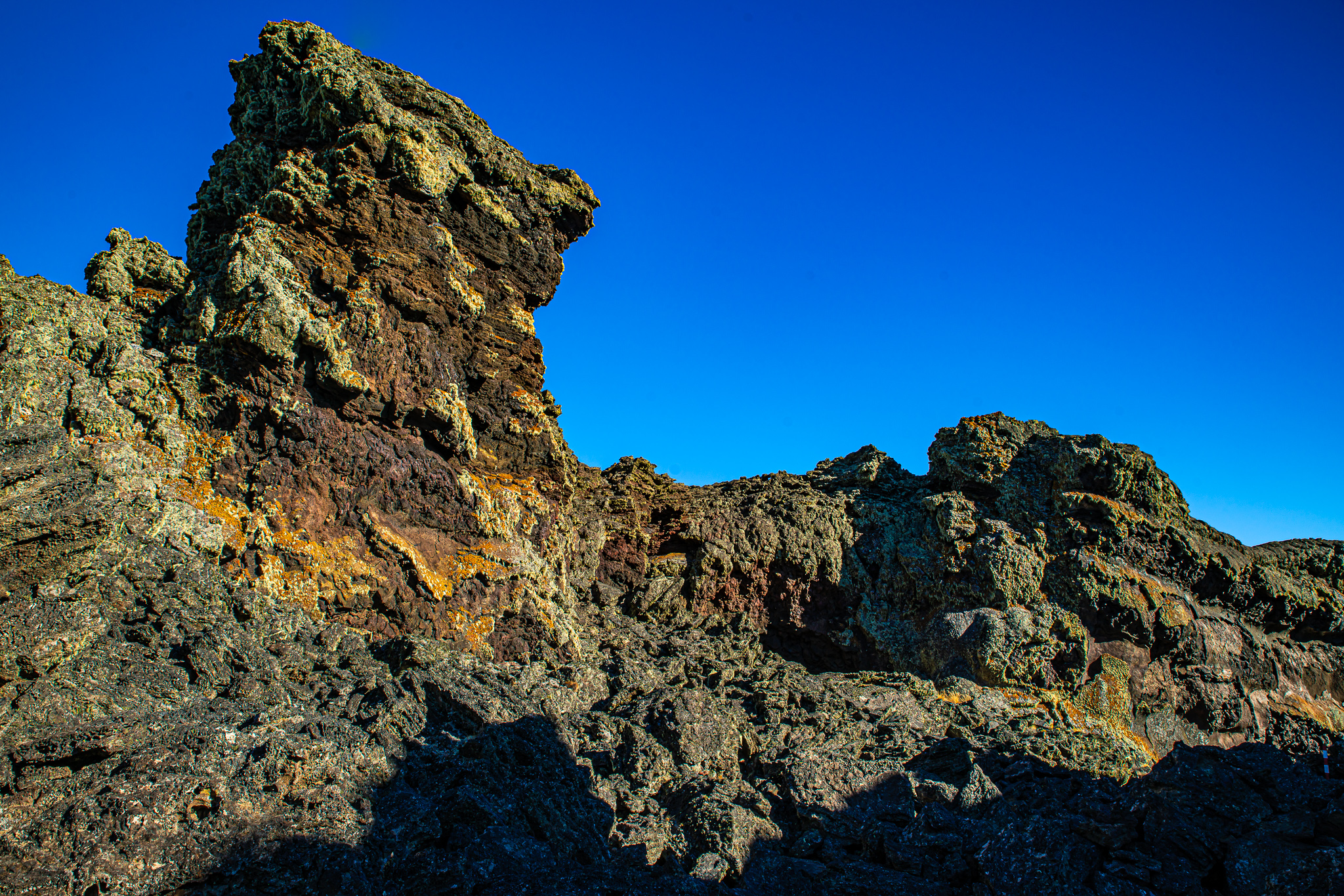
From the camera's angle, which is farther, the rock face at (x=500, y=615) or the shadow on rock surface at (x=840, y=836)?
the rock face at (x=500, y=615)

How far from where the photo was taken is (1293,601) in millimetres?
15000

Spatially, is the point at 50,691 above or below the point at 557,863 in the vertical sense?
above

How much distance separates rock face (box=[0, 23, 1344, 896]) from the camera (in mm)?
6438

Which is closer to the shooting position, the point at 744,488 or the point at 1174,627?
the point at 1174,627

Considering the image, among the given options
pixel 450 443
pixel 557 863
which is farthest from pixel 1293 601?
pixel 450 443

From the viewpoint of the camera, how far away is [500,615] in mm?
11445

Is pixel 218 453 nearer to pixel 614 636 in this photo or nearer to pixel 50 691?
pixel 50 691

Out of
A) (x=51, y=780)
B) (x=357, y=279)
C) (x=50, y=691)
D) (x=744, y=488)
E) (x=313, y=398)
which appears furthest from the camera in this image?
(x=744, y=488)

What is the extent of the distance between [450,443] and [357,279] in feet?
9.73

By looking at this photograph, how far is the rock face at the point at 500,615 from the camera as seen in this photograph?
21.1ft

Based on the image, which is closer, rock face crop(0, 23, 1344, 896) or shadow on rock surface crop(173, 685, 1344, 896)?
shadow on rock surface crop(173, 685, 1344, 896)

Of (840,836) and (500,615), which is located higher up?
(500,615)

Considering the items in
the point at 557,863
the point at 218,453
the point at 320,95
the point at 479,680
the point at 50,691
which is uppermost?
the point at 320,95

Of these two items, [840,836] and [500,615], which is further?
[500,615]
